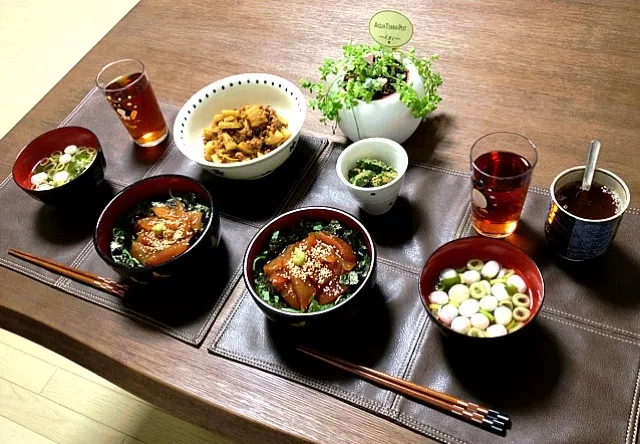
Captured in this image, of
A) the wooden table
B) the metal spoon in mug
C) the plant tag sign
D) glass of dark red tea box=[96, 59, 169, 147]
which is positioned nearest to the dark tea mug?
the metal spoon in mug

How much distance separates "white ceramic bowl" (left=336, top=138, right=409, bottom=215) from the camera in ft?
3.66

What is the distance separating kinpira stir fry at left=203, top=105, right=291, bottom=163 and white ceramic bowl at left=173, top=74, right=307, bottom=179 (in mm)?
28

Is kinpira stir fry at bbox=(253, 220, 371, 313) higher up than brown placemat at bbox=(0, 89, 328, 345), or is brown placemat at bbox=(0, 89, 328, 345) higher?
kinpira stir fry at bbox=(253, 220, 371, 313)

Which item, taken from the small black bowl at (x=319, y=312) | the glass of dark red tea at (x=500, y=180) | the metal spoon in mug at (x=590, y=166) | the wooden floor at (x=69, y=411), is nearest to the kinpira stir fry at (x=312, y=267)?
the small black bowl at (x=319, y=312)

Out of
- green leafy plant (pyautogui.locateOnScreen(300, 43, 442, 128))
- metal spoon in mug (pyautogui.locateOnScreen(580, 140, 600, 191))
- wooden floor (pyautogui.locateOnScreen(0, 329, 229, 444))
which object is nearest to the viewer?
metal spoon in mug (pyautogui.locateOnScreen(580, 140, 600, 191))

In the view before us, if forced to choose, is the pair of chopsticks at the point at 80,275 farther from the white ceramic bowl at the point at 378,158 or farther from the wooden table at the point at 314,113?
the white ceramic bowl at the point at 378,158

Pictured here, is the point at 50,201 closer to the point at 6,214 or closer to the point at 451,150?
the point at 6,214

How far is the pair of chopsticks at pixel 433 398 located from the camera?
85cm

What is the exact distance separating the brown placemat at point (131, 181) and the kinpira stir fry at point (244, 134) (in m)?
0.07

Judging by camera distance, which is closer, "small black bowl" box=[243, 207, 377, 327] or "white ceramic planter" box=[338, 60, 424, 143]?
"small black bowl" box=[243, 207, 377, 327]

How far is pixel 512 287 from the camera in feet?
3.13

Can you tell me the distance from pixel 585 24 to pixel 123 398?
1739 mm

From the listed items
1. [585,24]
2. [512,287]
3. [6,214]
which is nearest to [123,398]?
[6,214]

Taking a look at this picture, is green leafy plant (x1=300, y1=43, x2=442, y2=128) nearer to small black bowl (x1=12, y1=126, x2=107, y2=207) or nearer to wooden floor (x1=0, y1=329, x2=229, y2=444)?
small black bowl (x1=12, y1=126, x2=107, y2=207)
